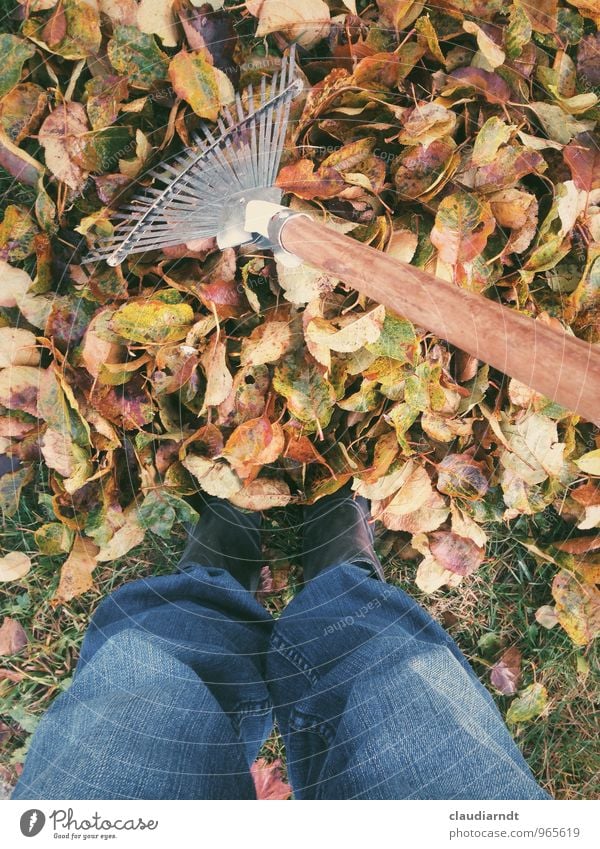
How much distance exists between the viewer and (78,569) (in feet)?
2.65

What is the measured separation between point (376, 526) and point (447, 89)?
514mm

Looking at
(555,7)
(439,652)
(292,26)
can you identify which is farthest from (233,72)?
(439,652)

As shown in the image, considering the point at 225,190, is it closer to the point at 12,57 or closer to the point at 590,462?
the point at 12,57

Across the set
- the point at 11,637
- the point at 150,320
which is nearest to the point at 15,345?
the point at 150,320

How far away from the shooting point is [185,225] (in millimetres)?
644

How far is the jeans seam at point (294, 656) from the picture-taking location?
0.76 meters

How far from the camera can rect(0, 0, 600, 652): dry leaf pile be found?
2.19 feet

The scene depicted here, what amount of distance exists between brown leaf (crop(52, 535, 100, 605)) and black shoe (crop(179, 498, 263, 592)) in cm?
→ 11

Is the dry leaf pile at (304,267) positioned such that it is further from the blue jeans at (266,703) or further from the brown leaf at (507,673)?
the brown leaf at (507,673)

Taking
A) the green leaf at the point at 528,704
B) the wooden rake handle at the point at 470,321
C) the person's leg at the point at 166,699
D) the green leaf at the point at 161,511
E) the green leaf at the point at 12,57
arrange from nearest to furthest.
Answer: the wooden rake handle at the point at 470,321, the person's leg at the point at 166,699, the green leaf at the point at 12,57, the green leaf at the point at 161,511, the green leaf at the point at 528,704

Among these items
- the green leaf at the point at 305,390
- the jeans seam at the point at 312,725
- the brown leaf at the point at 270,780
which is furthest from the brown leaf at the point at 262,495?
the brown leaf at the point at 270,780

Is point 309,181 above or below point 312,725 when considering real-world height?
above

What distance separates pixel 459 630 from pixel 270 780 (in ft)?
1.06

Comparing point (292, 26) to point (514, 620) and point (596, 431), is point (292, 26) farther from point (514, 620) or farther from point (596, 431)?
point (514, 620)
